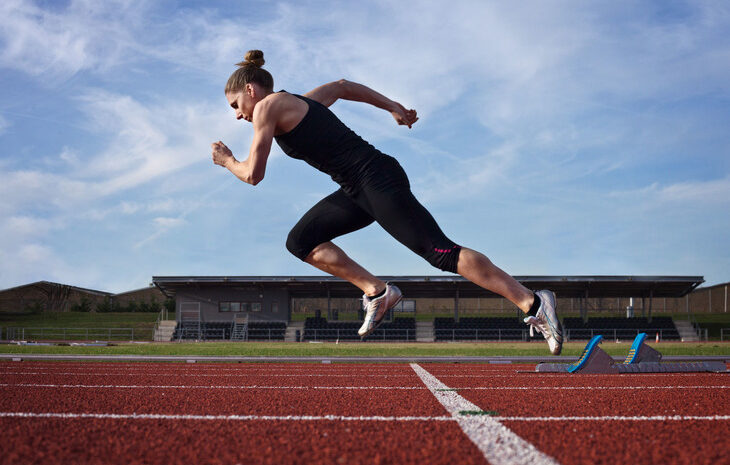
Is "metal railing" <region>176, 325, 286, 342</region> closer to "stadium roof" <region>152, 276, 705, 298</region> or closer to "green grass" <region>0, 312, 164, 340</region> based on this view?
"stadium roof" <region>152, 276, 705, 298</region>

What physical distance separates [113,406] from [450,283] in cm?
3725

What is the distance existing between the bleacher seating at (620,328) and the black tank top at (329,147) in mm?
37428

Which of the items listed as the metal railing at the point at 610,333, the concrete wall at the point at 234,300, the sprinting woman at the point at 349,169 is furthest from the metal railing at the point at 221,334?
the sprinting woman at the point at 349,169

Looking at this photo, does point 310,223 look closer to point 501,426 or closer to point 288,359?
point 501,426

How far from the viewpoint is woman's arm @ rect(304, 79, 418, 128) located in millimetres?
4180

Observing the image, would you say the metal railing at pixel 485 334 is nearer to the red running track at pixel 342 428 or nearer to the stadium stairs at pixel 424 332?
the stadium stairs at pixel 424 332

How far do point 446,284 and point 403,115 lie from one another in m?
36.9

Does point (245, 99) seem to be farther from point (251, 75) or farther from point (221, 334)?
point (221, 334)

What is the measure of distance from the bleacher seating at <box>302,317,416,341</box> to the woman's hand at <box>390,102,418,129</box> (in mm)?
33697

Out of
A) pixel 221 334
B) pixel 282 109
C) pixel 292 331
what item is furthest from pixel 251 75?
pixel 221 334

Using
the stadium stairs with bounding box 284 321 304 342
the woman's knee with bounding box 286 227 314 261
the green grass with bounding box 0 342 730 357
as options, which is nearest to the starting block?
the woman's knee with bounding box 286 227 314 261

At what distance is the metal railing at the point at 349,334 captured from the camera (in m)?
38.8

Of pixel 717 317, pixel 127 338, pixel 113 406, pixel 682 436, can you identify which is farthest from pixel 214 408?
pixel 717 317

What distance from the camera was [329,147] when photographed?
12.2 feet
